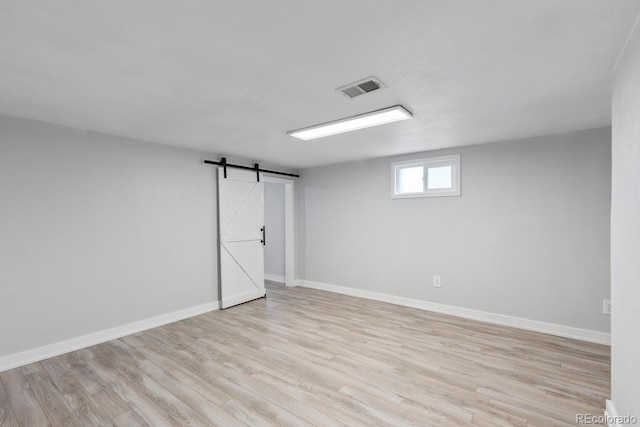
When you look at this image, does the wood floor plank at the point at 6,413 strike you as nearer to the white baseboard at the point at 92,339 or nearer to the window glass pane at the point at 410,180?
the white baseboard at the point at 92,339

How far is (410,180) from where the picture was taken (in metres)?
4.55

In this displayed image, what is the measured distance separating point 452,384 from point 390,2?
2.70 metres

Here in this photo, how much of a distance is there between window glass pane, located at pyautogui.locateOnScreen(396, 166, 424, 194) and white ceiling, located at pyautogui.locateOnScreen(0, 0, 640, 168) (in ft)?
4.86

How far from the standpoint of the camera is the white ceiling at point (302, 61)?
4.43 ft

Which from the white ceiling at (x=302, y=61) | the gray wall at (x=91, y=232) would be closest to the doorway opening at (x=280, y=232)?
the gray wall at (x=91, y=232)

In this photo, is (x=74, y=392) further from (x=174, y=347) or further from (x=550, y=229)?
(x=550, y=229)

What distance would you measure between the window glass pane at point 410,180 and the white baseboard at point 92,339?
342cm

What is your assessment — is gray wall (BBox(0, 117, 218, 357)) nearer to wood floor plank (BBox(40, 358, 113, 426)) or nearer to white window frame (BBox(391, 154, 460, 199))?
wood floor plank (BBox(40, 358, 113, 426))

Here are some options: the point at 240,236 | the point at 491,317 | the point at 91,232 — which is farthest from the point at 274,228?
the point at 491,317

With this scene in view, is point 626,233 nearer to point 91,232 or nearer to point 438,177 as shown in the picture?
point 438,177

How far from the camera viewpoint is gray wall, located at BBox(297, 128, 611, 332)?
3.23 metres

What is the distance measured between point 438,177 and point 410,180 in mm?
424

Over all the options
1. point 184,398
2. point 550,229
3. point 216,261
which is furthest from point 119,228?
point 550,229

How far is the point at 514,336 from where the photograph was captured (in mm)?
3334
